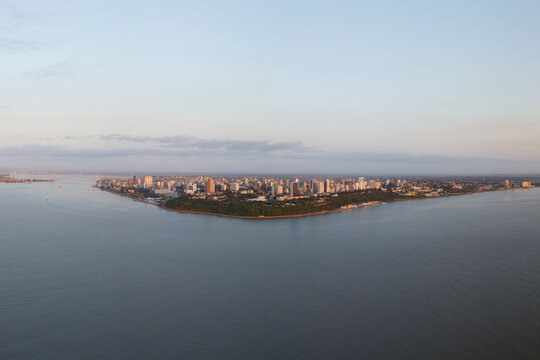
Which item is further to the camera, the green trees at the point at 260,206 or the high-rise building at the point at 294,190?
the high-rise building at the point at 294,190

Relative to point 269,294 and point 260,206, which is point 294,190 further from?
point 269,294

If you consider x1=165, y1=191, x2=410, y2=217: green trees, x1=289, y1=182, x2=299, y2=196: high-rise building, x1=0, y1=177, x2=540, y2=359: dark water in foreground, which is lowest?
x1=0, y1=177, x2=540, y2=359: dark water in foreground

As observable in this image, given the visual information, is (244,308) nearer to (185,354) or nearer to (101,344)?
(185,354)

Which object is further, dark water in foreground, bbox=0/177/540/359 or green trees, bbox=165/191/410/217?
green trees, bbox=165/191/410/217

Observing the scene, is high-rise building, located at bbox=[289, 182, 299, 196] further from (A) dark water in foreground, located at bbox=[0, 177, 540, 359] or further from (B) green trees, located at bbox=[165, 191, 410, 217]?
(A) dark water in foreground, located at bbox=[0, 177, 540, 359]

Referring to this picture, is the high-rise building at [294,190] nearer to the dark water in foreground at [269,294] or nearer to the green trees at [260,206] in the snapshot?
the green trees at [260,206]

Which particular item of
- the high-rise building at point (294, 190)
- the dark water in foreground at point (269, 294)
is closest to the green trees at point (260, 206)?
the high-rise building at point (294, 190)

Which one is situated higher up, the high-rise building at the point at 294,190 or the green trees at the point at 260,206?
the high-rise building at the point at 294,190

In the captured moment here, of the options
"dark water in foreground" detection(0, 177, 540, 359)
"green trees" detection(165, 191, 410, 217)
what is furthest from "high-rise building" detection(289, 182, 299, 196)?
"dark water in foreground" detection(0, 177, 540, 359)
